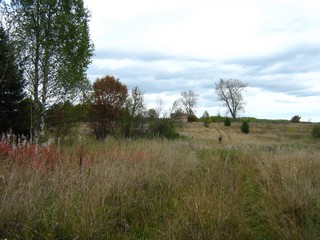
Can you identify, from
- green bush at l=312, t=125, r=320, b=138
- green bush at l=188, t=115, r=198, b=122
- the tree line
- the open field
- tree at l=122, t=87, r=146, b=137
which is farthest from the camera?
green bush at l=188, t=115, r=198, b=122

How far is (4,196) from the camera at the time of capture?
3682mm

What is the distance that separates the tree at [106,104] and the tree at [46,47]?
13245mm

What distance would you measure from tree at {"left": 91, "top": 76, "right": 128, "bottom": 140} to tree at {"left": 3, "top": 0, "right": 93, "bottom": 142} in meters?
13.2

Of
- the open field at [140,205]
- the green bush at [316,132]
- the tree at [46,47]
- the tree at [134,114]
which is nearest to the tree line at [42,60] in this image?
the tree at [46,47]

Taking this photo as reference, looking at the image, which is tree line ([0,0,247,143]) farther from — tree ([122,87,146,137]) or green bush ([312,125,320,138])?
green bush ([312,125,320,138])

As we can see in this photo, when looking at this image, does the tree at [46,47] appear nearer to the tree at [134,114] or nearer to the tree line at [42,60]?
the tree line at [42,60]

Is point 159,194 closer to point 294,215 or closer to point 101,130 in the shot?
point 294,215

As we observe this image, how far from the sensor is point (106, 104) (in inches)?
1218

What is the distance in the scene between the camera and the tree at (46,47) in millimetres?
11031

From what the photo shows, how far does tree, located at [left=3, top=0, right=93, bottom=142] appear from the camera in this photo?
36.2 feet

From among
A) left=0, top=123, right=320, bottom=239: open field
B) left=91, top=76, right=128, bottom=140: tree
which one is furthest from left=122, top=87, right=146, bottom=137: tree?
left=0, top=123, right=320, bottom=239: open field

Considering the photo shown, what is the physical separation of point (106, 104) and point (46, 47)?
1992 centimetres

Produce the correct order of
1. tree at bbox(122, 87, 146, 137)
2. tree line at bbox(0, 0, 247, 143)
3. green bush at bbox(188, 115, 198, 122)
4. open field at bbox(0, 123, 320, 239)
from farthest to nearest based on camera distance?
green bush at bbox(188, 115, 198, 122) → tree at bbox(122, 87, 146, 137) → tree line at bbox(0, 0, 247, 143) → open field at bbox(0, 123, 320, 239)

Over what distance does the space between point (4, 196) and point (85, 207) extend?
975 millimetres
